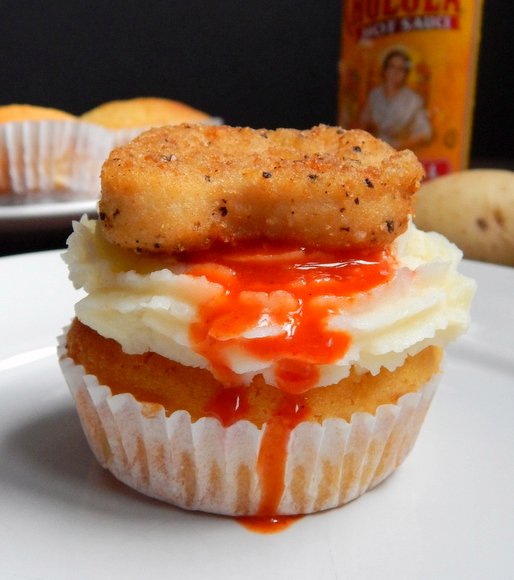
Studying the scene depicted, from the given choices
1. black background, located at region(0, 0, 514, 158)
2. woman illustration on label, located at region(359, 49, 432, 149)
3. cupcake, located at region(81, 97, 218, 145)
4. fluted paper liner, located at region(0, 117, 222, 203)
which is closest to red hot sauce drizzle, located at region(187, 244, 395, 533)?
woman illustration on label, located at region(359, 49, 432, 149)

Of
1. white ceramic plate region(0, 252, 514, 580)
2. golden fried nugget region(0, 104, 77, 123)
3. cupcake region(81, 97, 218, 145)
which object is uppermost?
golden fried nugget region(0, 104, 77, 123)

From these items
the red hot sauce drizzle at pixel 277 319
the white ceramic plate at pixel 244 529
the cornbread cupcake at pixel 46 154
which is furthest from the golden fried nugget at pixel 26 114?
the red hot sauce drizzle at pixel 277 319

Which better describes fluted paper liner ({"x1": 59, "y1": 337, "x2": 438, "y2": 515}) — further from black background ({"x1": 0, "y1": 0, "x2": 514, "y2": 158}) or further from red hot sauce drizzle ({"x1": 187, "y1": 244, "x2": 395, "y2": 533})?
black background ({"x1": 0, "y1": 0, "x2": 514, "y2": 158})

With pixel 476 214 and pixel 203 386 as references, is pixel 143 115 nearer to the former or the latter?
pixel 476 214

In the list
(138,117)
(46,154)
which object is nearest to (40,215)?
(46,154)

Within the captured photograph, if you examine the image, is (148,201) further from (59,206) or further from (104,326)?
(59,206)
